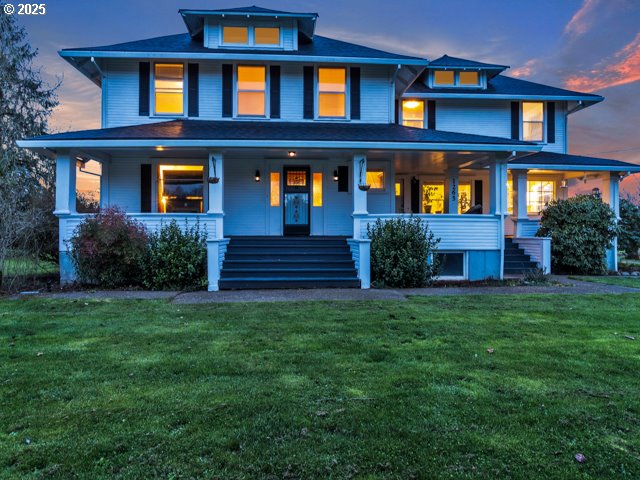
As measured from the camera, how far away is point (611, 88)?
2216 cm

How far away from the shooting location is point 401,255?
34.4 ft

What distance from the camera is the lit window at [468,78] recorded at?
17266 mm

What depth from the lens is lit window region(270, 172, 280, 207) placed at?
13.7 meters

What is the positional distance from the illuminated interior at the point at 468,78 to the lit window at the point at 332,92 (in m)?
6.29

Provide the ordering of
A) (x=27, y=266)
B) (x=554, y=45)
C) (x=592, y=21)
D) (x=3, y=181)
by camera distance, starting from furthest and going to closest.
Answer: (x=554, y=45)
(x=592, y=21)
(x=3, y=181)
(x=27, y=266)

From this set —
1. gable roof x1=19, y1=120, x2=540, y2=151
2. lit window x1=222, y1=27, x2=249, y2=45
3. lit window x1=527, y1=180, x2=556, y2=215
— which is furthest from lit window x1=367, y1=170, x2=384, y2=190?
lit window x1=527, y1=180, x2=556, y2=215

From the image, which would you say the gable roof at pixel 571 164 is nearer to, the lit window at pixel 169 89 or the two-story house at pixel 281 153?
the two-story house at pixel 281 153

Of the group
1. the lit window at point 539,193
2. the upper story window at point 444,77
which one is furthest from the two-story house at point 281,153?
the upper story window at point 444,77

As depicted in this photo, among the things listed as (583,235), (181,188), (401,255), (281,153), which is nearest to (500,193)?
(583,235)

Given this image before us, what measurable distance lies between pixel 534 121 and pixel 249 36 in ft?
40.1

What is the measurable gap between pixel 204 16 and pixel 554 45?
1955 cm

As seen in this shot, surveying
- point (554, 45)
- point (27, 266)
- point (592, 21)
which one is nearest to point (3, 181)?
point (27, 266)

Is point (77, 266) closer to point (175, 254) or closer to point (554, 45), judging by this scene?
point (175, 254)

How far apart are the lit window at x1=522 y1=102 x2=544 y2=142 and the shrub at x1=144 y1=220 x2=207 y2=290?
573 inches
